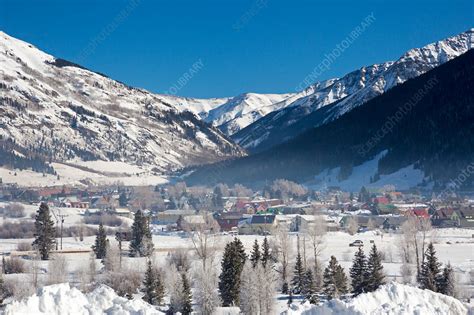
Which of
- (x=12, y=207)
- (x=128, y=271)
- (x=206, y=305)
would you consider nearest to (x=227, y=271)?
(x=206, y=305)

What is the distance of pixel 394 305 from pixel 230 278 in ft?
73.1

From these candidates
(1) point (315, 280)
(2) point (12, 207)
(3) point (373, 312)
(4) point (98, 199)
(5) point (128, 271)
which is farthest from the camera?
(4) point (98, 199)

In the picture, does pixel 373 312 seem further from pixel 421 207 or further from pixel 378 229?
pixel 421 207

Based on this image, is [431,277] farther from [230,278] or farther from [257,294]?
[230,278]

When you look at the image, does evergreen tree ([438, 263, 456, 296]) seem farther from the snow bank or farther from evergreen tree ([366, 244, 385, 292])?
the snow bank

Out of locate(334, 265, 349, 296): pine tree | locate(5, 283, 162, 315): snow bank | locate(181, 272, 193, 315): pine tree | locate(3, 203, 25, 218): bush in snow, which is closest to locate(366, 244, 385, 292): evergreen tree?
locate(334, 265, 349, 296): pine tree

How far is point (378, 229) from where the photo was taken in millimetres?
125750

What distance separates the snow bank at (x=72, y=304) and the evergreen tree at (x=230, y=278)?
17.7 m

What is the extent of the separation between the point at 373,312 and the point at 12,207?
139 meters

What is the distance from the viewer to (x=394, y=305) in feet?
114

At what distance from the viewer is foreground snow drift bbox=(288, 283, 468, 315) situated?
34344mm

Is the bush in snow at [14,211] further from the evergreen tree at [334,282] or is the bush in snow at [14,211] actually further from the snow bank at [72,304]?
the snow bank at [72,304]

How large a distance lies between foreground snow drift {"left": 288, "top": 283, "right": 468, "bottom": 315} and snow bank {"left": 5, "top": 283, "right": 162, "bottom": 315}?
853 cm

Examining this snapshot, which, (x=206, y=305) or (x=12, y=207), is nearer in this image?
(x=206, y=305)
